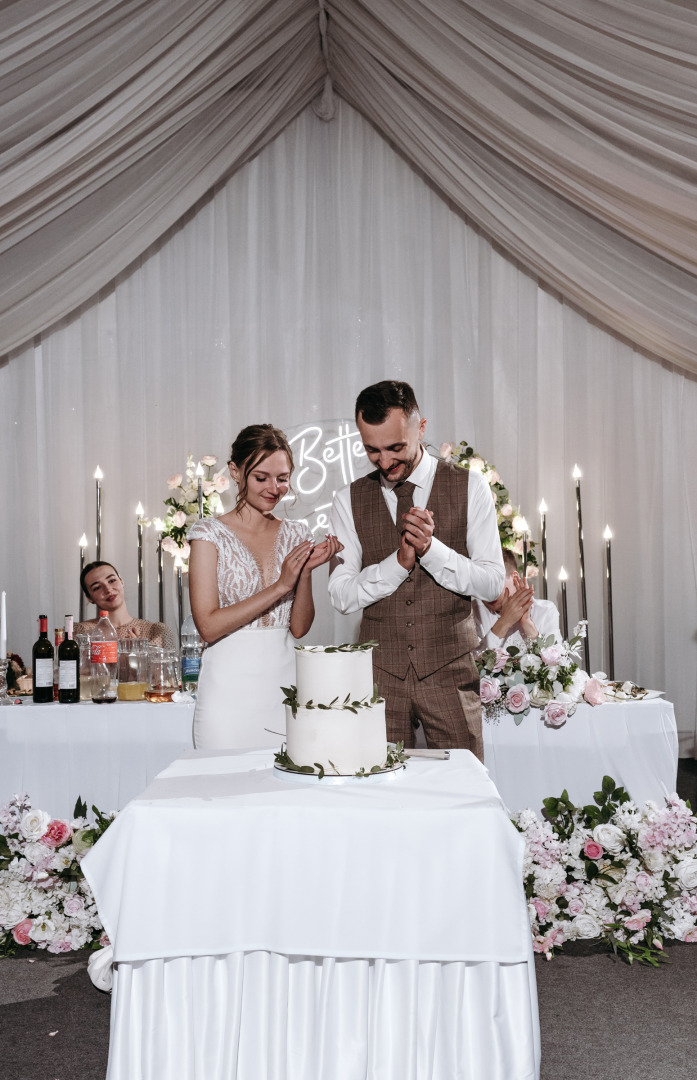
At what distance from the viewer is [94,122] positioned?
423cm

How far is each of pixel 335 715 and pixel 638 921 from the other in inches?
61.5

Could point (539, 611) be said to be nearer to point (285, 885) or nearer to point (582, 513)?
point (582, 513)

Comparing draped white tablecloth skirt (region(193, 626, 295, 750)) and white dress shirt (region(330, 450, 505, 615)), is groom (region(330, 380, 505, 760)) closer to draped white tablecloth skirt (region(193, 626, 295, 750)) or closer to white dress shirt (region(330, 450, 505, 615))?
white dress shirt (region(330, 450, 505, 615))

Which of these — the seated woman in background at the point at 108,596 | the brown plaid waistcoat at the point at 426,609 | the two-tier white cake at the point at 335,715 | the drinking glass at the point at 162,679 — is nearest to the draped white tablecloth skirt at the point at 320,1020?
the two-tier white cake at the point at 335,715

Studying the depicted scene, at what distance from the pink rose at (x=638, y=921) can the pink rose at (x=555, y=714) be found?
0.59 metres

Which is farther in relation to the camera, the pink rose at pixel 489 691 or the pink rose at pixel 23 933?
the pink rose at pixel 489 691

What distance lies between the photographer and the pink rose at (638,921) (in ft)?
9.04

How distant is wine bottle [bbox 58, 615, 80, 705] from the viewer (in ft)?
10.3

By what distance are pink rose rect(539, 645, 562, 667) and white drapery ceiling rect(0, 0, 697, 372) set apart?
2048 mm

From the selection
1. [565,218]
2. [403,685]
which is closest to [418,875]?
[403,685]

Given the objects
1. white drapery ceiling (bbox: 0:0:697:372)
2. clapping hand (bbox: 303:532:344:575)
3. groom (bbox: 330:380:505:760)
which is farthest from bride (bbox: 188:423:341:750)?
white drapery ceiling (bbox: 0:0:697:372)

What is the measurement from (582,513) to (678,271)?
169 cm

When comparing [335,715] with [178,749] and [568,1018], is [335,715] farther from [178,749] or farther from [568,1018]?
[178,749]

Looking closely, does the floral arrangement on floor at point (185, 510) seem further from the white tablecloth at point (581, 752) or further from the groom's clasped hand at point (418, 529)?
the groom's clasped hand at point (418, 529)
